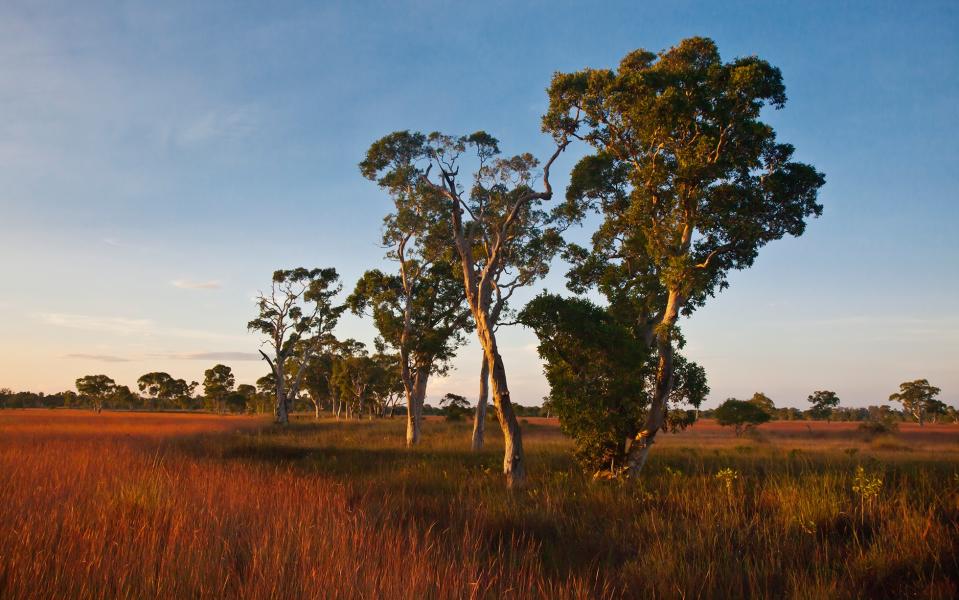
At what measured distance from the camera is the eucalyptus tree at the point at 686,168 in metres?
13.0

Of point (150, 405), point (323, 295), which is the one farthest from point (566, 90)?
point (150, 405)

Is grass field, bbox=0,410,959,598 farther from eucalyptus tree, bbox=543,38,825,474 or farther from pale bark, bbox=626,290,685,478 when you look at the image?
eucalyptus tree, bbox=543,38,825,474

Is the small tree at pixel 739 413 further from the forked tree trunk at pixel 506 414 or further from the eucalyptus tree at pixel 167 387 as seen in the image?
the eucalyptus tree at pixel 167 387

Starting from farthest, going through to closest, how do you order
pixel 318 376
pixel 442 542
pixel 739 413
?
pixel 318 376 < pixel 739 413 < pixel 442 542

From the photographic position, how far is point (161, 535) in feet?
17.1

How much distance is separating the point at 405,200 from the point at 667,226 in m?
9.89

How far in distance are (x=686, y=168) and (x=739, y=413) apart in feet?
111

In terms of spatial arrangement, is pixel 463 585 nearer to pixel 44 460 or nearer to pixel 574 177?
pixel 44 460

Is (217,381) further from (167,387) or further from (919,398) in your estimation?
(919,398)

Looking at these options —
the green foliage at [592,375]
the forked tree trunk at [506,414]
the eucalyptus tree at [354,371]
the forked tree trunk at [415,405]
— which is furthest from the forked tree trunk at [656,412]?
the eucalyptus tree at [354,371]

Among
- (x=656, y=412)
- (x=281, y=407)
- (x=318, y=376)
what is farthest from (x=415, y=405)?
(x=318, y=376)

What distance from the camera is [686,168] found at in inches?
505

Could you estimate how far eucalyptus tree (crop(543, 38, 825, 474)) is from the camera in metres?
13.0

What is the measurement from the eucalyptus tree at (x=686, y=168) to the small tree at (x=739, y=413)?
99.0 ft
